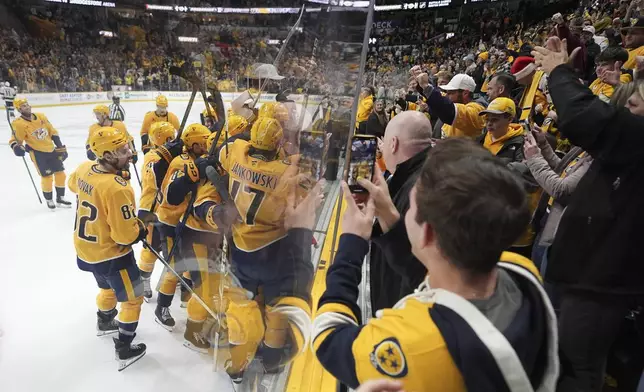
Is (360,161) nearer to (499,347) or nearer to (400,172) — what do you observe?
(400,172)

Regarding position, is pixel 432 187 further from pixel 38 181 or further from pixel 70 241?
pixel 38 181

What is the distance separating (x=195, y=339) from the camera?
1869mm

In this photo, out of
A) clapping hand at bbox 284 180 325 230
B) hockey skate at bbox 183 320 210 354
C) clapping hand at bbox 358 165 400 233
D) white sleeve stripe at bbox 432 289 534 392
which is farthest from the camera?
hockey skate at bbox 183 320 210 354

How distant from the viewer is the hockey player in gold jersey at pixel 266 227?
866 mm

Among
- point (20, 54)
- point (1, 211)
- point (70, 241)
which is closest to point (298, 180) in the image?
point (20, 54)

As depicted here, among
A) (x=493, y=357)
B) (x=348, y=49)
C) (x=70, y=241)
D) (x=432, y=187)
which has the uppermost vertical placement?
(x=348, y=49)


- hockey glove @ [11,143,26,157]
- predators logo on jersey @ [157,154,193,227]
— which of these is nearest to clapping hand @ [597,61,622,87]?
predators logo on jersey @ [157,154,193,227]

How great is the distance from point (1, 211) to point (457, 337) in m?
4.10

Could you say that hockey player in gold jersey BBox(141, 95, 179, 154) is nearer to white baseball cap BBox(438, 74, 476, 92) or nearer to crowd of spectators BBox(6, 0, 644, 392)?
crowd of spectators BBox(6, 0, 644, 392)

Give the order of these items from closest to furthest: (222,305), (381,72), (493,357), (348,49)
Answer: (493,357), (222,305), (348,49), (381,72)

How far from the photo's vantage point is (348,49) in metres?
1.26

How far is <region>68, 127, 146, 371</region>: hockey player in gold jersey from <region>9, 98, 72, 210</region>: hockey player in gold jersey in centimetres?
115

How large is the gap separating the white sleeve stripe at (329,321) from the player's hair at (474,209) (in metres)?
0.20

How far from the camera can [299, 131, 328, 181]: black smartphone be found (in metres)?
0.96
